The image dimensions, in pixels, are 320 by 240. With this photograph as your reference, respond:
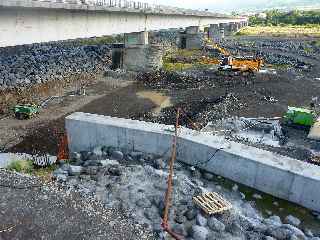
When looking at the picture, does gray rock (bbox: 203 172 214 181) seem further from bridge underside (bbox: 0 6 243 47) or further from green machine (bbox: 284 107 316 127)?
bridge underside (bbox: 0 6 243 47)

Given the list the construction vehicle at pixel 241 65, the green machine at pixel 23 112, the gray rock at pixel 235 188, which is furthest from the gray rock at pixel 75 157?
the construction vehicle at pixel 241 65

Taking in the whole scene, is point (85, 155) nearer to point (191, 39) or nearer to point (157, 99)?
point (157, 99)

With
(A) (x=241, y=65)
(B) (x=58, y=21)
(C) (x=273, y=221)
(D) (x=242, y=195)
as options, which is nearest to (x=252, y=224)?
(C) (x=273, y=221)

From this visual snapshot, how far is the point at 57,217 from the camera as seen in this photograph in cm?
1151

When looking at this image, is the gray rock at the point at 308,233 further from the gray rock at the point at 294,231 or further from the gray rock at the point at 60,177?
the gray rock at the point at 60,177

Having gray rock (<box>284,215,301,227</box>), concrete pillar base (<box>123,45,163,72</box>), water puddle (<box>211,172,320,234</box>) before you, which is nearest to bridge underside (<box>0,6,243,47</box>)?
concrete pillar base (<box>123,45,163,72</box>)

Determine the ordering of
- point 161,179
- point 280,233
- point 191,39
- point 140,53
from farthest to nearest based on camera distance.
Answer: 1. point 191,39
2. point 140,53
3. point 161,179
4. point 280,233

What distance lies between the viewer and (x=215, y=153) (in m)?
13.3

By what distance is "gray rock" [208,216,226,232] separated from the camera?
35.0 ft

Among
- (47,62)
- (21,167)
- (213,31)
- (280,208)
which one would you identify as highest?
(213,31)

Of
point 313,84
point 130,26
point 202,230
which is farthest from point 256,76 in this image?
point 202,230

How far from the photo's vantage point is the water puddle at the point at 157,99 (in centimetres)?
3203

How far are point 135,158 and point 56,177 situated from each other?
2991 millimetres

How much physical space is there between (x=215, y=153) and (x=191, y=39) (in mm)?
62097
